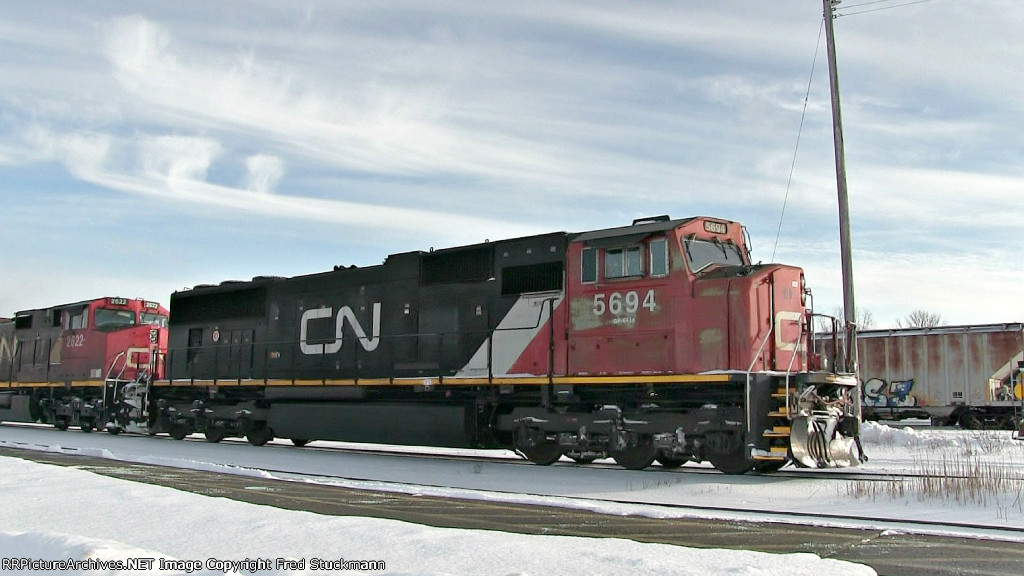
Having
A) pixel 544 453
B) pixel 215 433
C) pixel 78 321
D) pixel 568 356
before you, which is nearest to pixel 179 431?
pixel 215 433

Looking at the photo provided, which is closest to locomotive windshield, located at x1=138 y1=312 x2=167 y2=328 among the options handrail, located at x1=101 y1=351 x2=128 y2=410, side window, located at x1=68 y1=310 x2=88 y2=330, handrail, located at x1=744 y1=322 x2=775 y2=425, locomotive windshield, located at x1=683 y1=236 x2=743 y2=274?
side window, located at x1=68 y1=310 x2=88 y2=330

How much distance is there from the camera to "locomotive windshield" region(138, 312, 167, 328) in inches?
983

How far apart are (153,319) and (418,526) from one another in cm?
2104

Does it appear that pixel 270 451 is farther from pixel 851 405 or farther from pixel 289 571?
pixel 289 571

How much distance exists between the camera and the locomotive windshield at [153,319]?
25.0 metres

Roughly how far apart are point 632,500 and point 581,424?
325cm

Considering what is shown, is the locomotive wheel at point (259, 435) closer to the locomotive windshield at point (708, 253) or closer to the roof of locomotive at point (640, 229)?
the roof of locomotive at point (640, 229)

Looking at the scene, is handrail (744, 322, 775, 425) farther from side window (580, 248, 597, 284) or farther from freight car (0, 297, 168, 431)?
freight car (0, 297, 168, 431)

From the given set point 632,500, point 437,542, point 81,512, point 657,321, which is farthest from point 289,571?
point 657,321

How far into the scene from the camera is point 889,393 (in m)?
29.0

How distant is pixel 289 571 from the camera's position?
523 centimetres

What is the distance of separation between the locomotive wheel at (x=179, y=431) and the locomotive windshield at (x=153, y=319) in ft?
17.1

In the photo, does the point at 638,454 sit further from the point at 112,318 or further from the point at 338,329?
the point at 112,318

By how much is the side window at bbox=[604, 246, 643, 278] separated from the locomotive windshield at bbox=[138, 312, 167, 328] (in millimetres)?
16758
